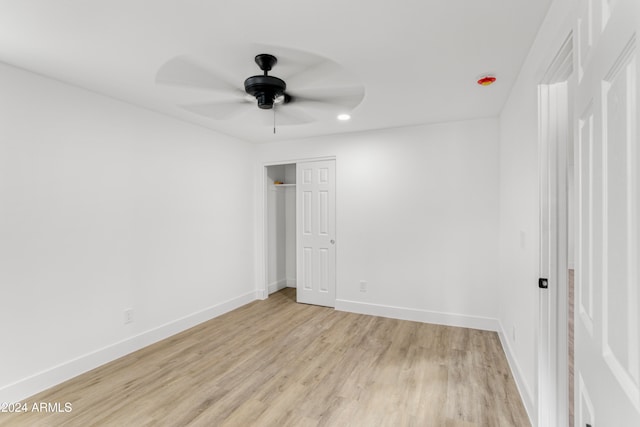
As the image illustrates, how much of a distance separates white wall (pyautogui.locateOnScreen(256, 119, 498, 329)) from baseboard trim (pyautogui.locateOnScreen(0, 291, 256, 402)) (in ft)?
6.29

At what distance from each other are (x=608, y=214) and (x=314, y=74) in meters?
2.22

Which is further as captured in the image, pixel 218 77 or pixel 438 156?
pixel 438 156

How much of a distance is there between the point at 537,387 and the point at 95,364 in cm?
340

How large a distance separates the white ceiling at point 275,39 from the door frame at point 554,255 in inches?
21.4

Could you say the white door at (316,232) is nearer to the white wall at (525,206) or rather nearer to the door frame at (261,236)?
the door frame at (261,236)

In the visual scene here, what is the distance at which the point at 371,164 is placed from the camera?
4000 mm

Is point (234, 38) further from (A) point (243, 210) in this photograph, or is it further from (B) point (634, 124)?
(A) point (243, 210)

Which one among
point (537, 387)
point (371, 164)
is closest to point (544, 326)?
point (537, 387)

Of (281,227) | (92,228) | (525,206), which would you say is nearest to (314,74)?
(525,206)

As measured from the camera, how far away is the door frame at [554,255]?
5.68 feet

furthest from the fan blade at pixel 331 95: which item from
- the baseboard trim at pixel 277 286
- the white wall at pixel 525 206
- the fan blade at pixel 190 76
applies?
the baseboard trim at pixel 277 286

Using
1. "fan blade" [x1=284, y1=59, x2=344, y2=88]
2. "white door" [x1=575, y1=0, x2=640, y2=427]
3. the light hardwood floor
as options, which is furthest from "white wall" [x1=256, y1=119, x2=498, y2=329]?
"white door" [x1=575, y1=0, x2=640, y2=427]

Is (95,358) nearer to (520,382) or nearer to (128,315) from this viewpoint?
(128,315)

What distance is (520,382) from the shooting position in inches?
88.4
